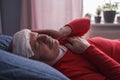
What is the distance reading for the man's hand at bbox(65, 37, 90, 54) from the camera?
123cm

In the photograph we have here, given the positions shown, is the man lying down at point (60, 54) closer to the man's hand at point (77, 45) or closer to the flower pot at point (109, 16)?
the man's hand at point (77, 45)

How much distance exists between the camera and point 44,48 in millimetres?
1168

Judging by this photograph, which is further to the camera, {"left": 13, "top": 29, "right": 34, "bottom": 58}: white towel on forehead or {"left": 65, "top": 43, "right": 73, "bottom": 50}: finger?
{"left": 65, "top": 43, "right": 73, "bottom": 50}: finger

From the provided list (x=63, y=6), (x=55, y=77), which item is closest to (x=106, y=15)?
(x=63, y=6)

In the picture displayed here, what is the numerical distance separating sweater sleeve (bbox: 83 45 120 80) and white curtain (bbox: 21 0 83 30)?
1.18m

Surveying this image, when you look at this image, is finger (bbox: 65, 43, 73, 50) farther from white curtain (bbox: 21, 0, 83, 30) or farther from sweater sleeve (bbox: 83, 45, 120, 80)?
white curtain (bbox: 21, 0, 83, 30)

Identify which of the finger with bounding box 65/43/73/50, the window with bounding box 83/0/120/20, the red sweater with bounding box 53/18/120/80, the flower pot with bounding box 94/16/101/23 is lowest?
the red sweater with bounding box 53/18/120/80

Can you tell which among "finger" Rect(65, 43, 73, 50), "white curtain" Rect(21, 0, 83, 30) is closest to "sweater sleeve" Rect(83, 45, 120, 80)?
"finger" Rect(65, 43, 73, 50)

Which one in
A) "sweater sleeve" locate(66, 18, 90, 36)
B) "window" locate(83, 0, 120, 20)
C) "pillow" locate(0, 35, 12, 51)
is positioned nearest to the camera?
"pillow" locate(0, 35, 12, 51)

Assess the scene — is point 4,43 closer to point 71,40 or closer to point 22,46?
point 22,46

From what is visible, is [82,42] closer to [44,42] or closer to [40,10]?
[44,42]

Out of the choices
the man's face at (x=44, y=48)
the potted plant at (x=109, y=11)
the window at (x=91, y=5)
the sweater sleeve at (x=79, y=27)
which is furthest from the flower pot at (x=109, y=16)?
the man's face at (x=44, y=48)

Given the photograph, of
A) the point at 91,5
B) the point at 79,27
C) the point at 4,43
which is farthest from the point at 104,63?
the point at 91,5

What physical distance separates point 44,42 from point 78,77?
0.25 metres
